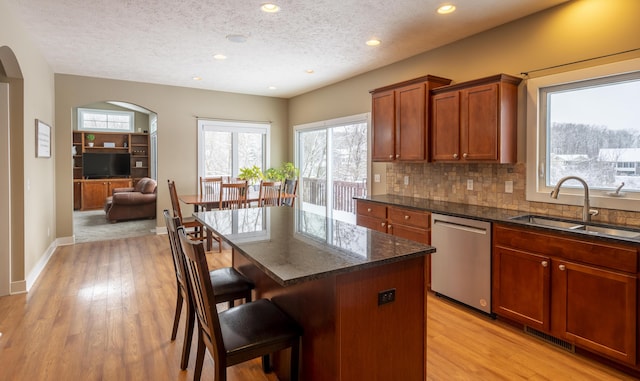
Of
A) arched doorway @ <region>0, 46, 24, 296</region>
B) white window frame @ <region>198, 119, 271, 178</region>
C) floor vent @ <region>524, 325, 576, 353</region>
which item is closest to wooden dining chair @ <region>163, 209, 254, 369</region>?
floor vent @ <region>524, 325, 576, 353</region>

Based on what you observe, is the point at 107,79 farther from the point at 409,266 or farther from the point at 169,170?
the point at 409,266

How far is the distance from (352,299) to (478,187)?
2.62 m

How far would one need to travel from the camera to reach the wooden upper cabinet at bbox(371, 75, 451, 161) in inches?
152

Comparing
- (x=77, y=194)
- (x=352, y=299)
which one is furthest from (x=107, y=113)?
(x=352, y=299)

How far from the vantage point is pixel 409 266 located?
182 cm

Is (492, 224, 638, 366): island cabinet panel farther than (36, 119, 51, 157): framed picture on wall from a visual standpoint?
No

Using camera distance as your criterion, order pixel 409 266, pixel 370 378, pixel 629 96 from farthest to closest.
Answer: pixel 629 96 < pixel 409 266 < pixel 370 378

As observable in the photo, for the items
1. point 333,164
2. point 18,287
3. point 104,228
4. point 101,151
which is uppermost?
point 101,151

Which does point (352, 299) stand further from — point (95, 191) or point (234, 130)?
point (95, 191)

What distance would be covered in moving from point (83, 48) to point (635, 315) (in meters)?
5.80

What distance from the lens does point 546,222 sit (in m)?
3.01

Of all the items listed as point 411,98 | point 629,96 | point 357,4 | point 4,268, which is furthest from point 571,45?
point 4,268

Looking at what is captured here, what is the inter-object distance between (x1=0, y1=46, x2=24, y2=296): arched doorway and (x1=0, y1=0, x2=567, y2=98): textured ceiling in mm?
622

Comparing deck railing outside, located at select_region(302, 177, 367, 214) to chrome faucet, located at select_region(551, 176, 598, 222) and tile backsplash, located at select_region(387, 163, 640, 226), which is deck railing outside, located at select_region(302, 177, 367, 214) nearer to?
tile backsplash, located at select_region(387, 163, 640, 226)
